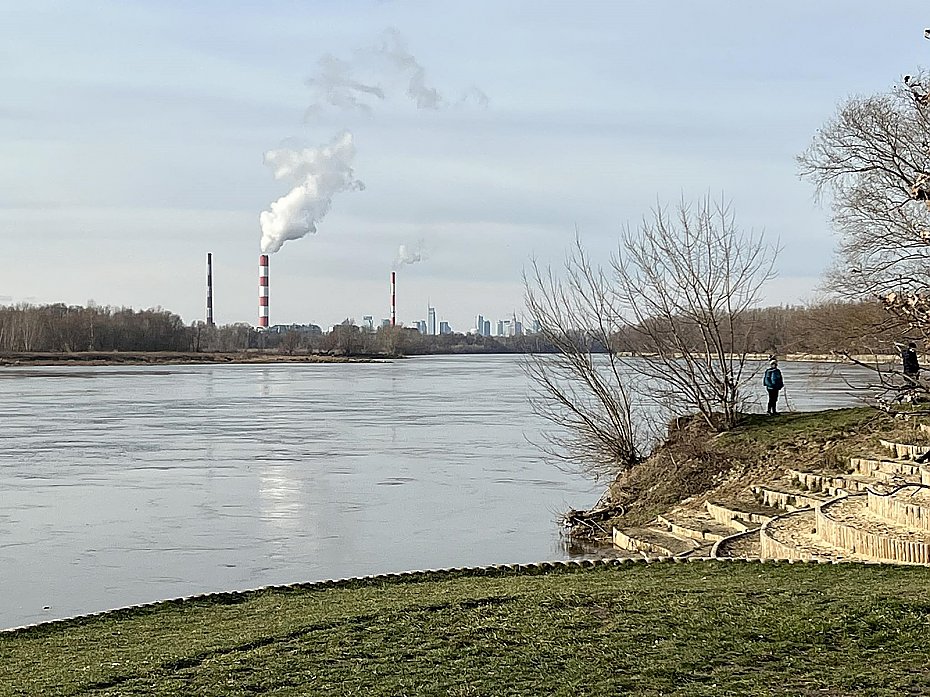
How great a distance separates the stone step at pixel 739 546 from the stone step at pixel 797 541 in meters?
0.11

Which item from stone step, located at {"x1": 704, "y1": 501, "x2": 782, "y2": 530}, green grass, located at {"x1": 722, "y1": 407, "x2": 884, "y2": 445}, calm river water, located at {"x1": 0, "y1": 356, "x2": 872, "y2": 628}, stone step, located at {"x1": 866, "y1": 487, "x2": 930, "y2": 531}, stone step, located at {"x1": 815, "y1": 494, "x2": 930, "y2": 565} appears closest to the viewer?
stone step, located at {"x1": 815, "y1": 494, "x2": 930, "y2": 565}

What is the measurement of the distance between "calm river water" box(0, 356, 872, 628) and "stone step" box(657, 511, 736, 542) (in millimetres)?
1737

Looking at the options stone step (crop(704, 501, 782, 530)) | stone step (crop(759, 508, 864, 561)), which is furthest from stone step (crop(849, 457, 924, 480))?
stone step (crop(704, 501, 782, 530))

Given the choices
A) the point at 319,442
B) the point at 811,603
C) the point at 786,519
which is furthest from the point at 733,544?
the point at 319,442

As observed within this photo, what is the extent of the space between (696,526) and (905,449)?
348 centimetres

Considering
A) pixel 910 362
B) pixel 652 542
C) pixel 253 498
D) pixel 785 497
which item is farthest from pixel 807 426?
pixel 253 498

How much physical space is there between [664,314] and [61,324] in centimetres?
10995

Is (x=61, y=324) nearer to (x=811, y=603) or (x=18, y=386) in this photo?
(x=18, y=386)

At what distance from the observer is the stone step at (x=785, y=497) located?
53.6 ft

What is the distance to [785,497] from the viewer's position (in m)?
17.0

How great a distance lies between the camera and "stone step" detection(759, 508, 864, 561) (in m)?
12.2

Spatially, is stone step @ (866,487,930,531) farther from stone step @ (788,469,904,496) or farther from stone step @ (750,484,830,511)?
stone step @ (750,484,830,511)

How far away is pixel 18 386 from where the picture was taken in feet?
209

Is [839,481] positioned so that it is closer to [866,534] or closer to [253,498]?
[866,534]
